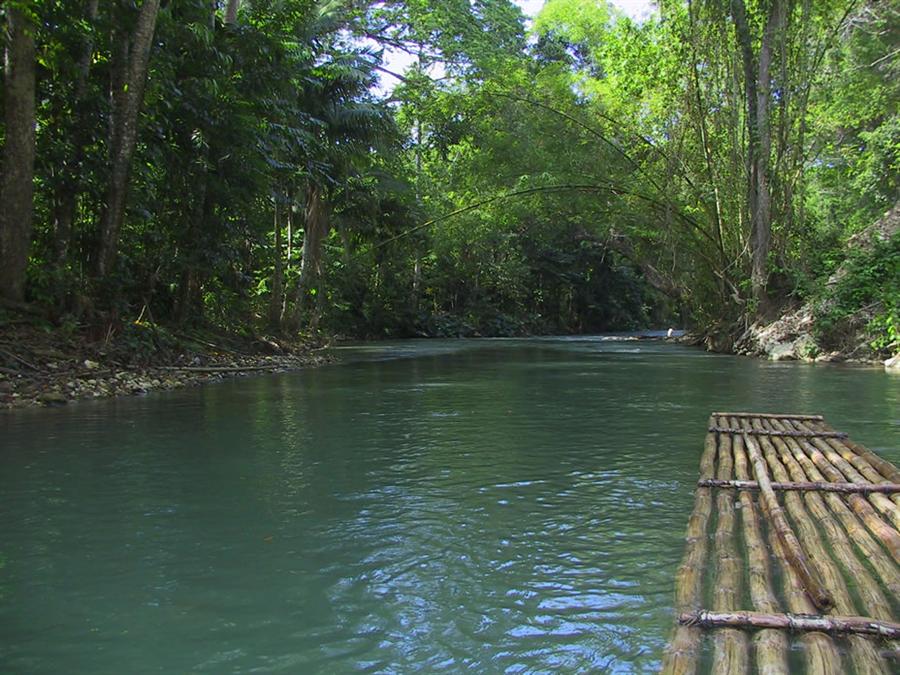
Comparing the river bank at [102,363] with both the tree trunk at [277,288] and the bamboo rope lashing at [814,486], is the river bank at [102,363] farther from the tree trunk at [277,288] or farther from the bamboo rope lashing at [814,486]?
the bamboo rope lashing at [814,486]

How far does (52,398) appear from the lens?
302 inches

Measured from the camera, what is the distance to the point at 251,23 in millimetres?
12539

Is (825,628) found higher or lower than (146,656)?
higher

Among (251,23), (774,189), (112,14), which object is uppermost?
(251,23)

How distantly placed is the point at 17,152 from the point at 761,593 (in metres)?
9.20

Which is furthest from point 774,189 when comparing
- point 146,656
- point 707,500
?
point 146,656

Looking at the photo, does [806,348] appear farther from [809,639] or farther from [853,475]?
[809,639]

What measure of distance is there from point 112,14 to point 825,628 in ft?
35.4

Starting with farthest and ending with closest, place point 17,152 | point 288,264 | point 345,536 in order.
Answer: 1. point 288,264
2. point 17,152
3. point 345,536

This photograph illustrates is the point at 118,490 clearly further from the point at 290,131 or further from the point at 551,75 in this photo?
the point at 551,75

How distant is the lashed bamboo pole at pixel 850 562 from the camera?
7.55ft

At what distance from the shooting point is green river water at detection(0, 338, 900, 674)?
7.55ft

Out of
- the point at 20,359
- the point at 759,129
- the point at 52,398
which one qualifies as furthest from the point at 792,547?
the point at 759,129

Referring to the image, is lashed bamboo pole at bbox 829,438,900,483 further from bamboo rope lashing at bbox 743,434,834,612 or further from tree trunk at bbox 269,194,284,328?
tree trunk at bbox 269,194,284,328
